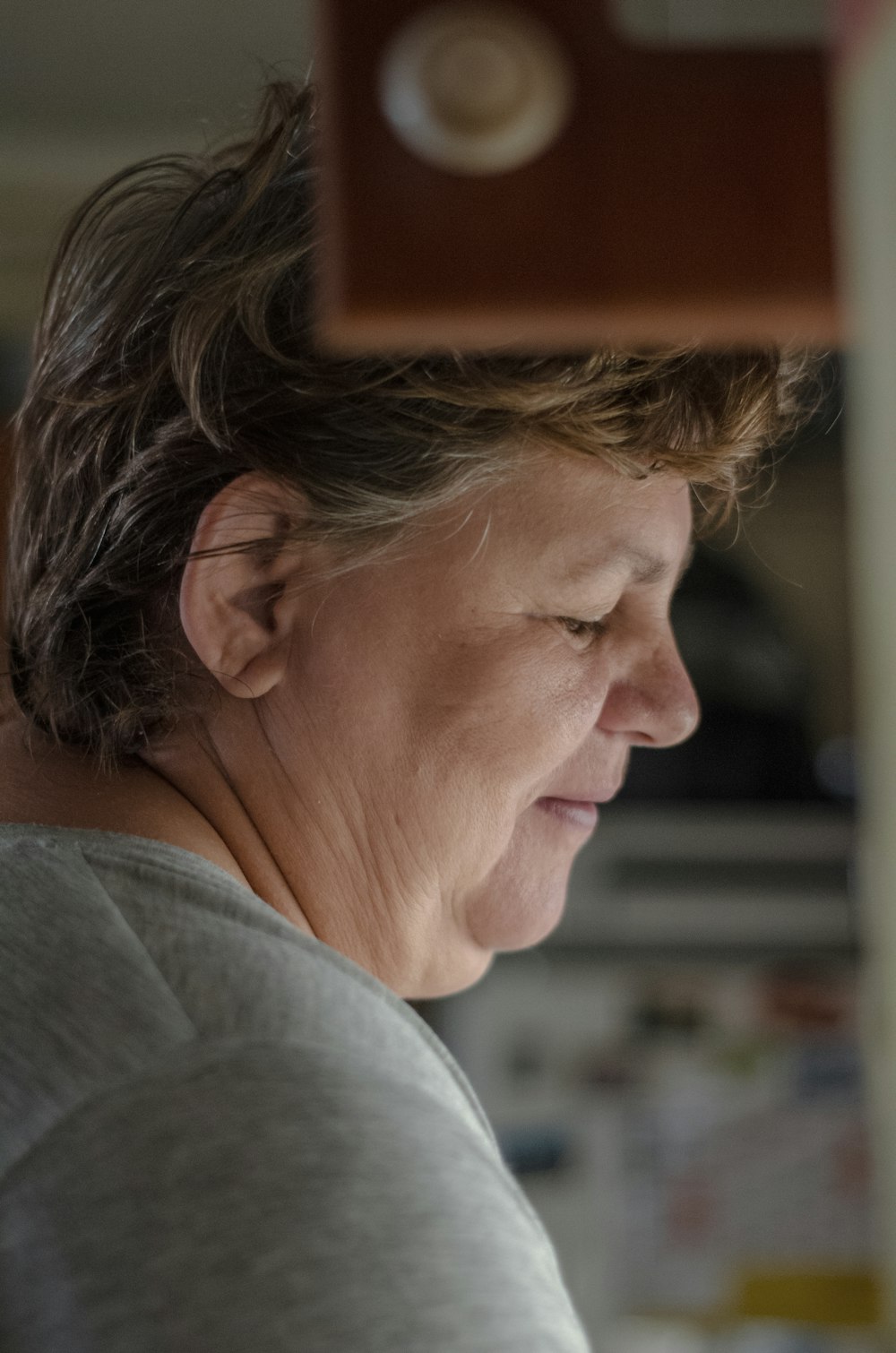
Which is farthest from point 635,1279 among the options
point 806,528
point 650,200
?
point 650,200

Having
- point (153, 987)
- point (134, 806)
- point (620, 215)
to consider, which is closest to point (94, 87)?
point (134, 806)

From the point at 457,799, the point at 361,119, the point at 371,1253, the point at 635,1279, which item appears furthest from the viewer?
the point at 635,1279

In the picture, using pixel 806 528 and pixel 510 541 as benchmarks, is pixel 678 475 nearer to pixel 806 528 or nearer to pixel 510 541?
pixel 510 541

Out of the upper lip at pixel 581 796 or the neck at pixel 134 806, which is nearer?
the neck at pixel 134 806

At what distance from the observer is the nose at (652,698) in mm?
906

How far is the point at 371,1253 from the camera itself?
482 millimetres

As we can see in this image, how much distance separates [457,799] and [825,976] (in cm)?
239

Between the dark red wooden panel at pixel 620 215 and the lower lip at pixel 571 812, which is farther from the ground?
the dark red wooden panel at pixel 620 215

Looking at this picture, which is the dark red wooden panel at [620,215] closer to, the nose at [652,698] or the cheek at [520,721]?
the cheek at [520,721]

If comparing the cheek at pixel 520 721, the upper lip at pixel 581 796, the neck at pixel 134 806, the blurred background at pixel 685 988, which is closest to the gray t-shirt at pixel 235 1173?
the neck at pixel 134 806

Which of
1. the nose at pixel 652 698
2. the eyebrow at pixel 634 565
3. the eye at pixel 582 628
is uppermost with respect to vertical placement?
the eyebrow at pixel 634 565

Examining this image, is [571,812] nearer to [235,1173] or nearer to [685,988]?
[235,1173]

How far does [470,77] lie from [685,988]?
2.83 meters

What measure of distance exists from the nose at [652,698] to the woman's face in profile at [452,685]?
48 millimetres
